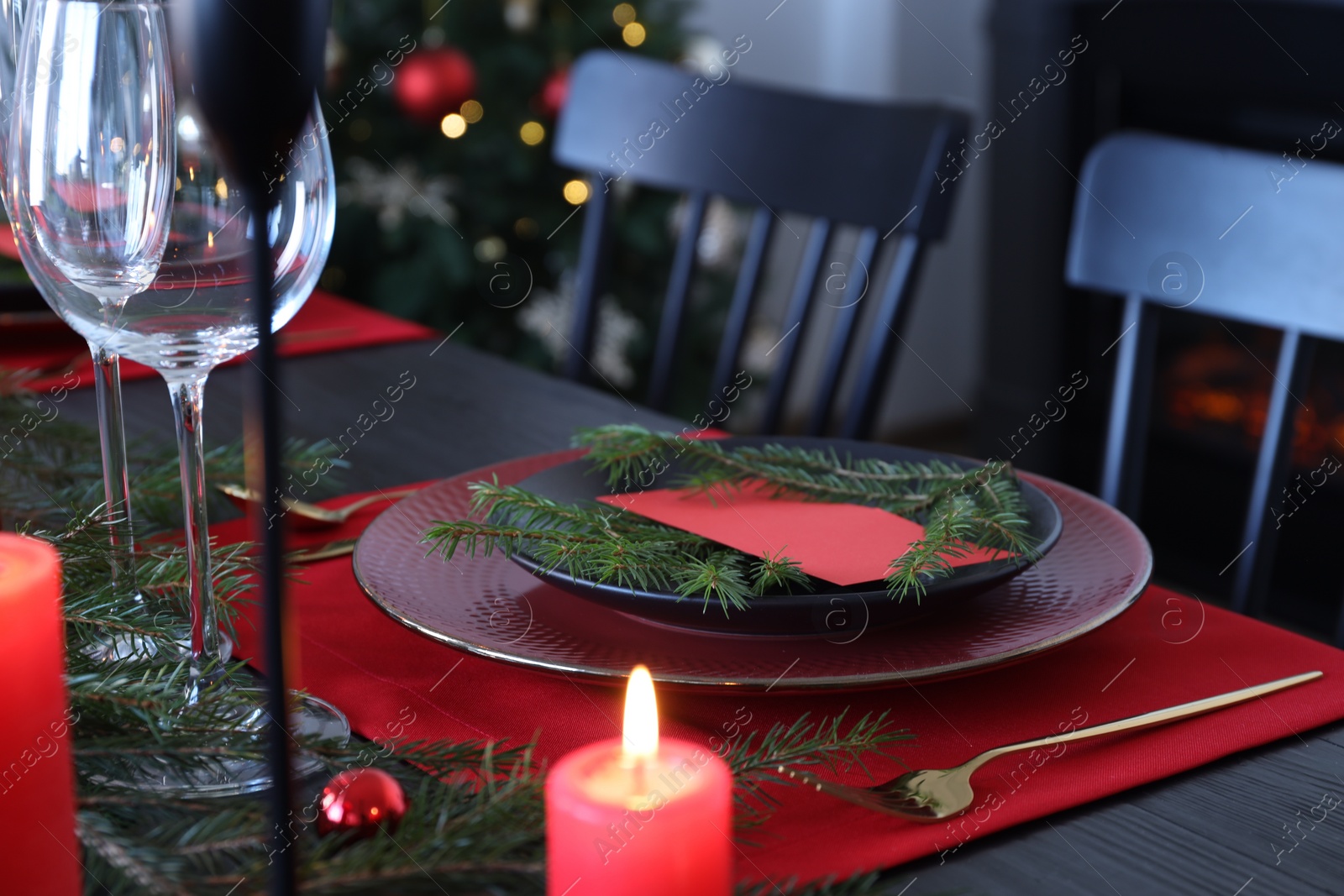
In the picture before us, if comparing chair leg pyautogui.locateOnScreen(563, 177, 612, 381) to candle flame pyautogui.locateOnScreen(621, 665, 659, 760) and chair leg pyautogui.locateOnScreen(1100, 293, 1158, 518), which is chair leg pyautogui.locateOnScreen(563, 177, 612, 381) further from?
candle flame pyautogui.locateOnScreen(621, 665, 659, 760)

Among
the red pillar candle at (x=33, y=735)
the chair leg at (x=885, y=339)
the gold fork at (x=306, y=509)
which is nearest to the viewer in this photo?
the red pillar candle at (x=33, y=735)

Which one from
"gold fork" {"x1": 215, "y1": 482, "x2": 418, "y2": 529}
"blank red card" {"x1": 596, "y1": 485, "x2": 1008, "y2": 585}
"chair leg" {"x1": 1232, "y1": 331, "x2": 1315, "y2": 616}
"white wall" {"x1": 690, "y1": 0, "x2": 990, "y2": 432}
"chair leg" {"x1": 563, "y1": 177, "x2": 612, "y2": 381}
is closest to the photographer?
"blank red card" {"x1": 596, "y1": 485, "x2": 1008, "y2": 585}

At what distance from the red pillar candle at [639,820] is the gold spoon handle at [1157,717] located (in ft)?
0.62

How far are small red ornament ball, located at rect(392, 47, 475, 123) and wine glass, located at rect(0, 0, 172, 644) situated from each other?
5.58 ft

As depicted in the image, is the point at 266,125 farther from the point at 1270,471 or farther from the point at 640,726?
the point at 1270,471

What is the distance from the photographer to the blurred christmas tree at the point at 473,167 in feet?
7.55

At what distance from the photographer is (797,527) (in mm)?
583

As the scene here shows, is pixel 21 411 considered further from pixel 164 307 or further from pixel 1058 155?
pixel 1058 155

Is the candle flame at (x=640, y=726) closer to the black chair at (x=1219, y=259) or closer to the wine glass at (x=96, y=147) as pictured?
the wine glass at (x=96, y=147)

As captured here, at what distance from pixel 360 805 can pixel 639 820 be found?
13 cm

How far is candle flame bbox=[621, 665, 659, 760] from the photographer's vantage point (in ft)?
0.92

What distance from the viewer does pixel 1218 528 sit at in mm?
2340

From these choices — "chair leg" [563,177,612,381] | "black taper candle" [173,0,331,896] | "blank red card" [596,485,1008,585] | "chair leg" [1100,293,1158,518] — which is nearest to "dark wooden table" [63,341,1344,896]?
"blank red card" [596,485,1008,585]

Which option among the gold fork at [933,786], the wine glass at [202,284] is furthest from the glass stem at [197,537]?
the gold fork at [933,786]
